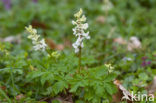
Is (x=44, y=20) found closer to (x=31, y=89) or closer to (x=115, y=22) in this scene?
(x=115, y=22)

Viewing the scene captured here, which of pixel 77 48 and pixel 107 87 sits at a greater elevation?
pixel 77 48

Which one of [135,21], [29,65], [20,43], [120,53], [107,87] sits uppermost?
[135,21]

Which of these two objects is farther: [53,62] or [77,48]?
[53,62]

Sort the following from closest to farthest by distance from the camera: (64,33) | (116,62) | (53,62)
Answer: (53,62), (116,62), (64,33)

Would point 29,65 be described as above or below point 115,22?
below

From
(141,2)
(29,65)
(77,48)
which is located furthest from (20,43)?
(141,2)

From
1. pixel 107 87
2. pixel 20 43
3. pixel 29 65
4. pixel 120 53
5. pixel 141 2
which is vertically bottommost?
pixel 107 87

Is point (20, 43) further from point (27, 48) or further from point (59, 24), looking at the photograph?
point (59, 24)

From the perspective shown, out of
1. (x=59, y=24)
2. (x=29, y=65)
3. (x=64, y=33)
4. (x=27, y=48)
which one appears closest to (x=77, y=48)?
(x=29, y=65)

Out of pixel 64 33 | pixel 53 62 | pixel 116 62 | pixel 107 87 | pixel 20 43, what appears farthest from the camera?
pixel 64 33
